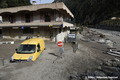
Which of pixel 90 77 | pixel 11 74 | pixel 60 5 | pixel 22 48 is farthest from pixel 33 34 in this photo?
pixel 90 77

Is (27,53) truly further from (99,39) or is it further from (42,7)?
(99,39)

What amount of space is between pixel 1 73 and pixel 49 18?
513 inches

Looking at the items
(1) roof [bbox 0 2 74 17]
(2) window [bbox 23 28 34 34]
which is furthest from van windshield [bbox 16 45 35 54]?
(2) window [bbox 23 28 34 34]

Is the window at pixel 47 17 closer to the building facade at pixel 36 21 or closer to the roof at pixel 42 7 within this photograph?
the building facade at pixel 36 21

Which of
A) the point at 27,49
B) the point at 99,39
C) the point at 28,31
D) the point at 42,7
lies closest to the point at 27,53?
the point at 27,49

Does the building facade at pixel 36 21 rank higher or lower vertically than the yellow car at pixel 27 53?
higher

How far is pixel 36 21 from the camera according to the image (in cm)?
1805

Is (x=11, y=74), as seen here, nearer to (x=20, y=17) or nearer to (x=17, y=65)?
(x=17, y=65)

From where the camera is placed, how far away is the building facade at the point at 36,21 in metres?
16.2

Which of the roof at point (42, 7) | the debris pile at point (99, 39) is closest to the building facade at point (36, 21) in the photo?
the roof at point (42, 7)

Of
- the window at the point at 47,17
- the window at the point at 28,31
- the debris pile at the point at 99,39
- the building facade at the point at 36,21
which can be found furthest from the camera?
the debris pile at the point at 99,39

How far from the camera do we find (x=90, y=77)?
5.59 m

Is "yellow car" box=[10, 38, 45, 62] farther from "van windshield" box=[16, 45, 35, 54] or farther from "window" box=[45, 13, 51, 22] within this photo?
"window" box=[45, 13, 51, 22]

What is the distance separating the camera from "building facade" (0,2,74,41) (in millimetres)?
16166
